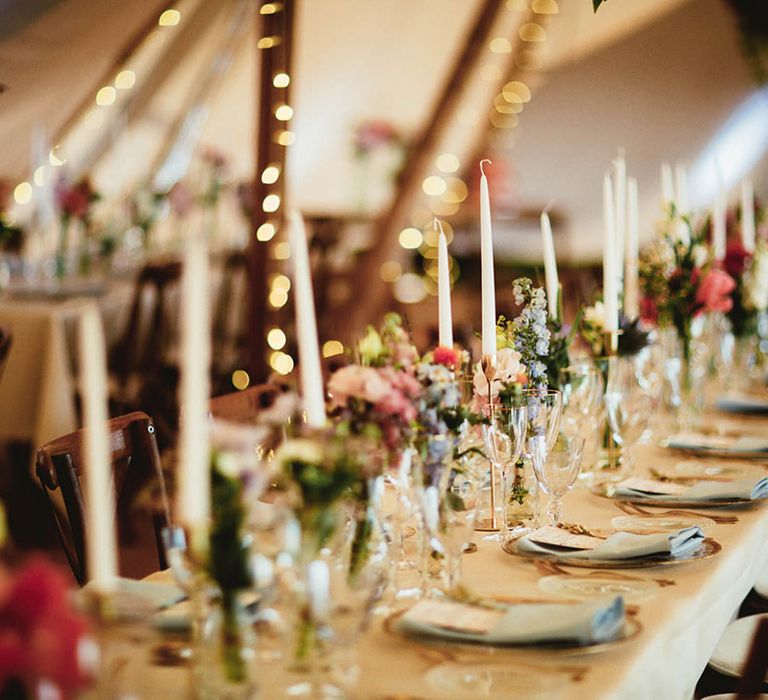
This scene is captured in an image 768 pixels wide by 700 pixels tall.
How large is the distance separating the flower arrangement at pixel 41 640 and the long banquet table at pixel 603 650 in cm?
13

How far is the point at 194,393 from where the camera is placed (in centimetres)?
89

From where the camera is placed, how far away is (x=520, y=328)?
66.4 inches

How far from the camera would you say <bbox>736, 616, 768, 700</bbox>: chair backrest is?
3.48 feet

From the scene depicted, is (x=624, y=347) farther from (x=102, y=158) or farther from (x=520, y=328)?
(x=102, y=158)

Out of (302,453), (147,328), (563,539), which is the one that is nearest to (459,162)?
(147,328)

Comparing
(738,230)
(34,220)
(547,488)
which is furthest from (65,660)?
(34,220)

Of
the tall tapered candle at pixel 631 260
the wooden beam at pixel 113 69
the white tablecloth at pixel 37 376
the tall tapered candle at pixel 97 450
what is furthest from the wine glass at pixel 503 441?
the wooden beam at pixel 113 69

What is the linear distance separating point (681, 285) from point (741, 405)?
456mm

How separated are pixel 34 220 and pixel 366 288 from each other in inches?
79.8

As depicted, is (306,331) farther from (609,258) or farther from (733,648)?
(733,648)

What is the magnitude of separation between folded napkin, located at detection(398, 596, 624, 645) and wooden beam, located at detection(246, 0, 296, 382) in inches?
105

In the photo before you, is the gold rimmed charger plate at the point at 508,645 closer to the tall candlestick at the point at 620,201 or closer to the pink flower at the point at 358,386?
the pink flower at the point at 358,386

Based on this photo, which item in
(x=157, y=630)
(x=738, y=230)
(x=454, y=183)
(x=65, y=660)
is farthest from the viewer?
(x=454, y=183)

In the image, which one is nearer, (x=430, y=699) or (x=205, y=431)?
(x=205, y=431)
